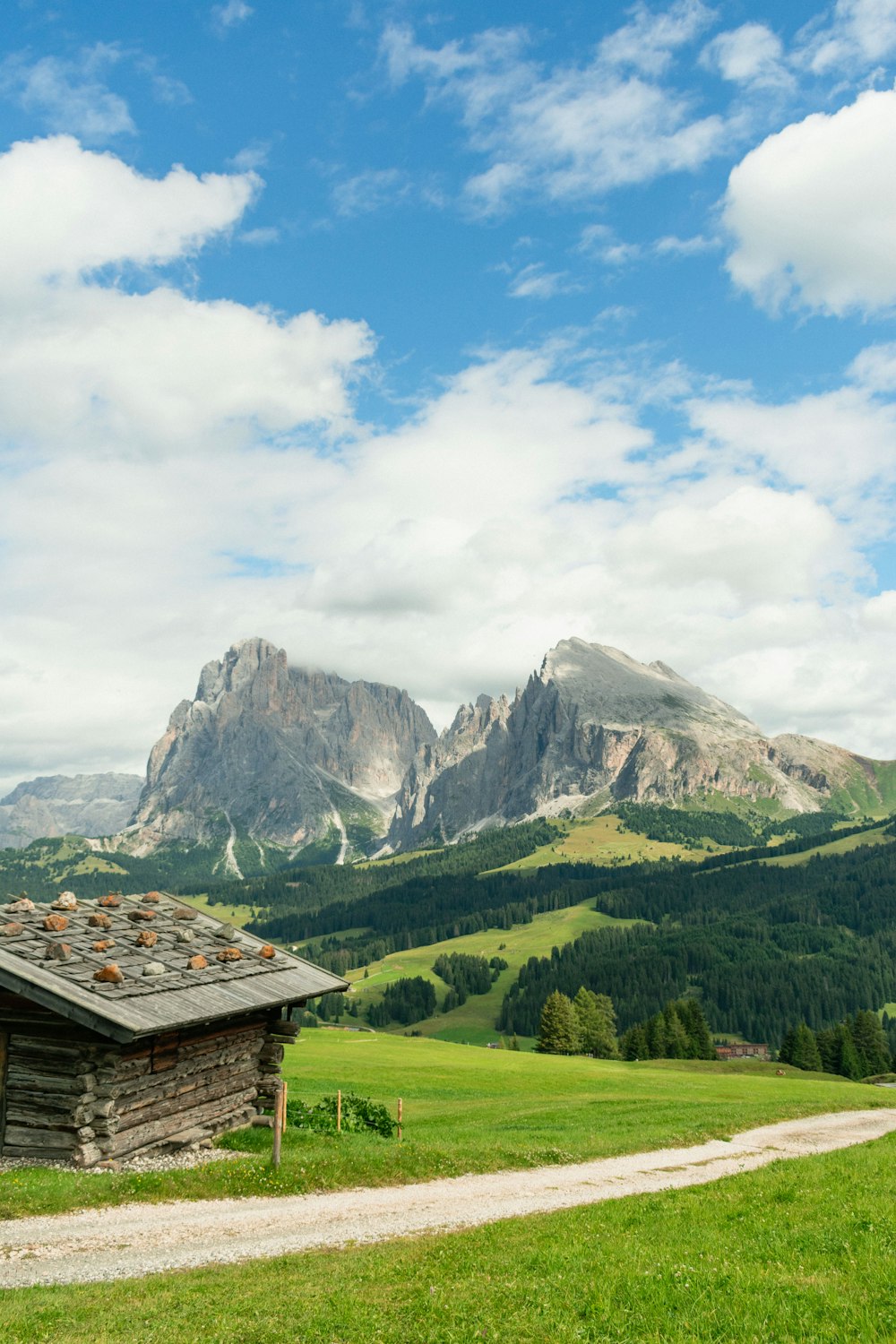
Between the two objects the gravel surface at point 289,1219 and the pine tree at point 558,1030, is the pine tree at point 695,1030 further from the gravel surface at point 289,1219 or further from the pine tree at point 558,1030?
the gravel surface at point 289,1219

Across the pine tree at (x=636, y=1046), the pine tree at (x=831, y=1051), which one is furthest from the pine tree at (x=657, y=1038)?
the pine tree at (x=831, y=1051)

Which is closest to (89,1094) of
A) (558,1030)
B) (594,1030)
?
(558,1030)

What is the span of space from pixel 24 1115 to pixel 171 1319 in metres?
14.1

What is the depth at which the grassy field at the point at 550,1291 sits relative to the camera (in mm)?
11094

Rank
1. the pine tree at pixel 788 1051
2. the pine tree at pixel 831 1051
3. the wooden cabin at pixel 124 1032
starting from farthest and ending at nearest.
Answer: the pine tree at pixel 831 1051
the pine tree at pixel 788 1051
the wooden cabin at pixel 124 1032

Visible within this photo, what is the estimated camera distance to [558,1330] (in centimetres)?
1109

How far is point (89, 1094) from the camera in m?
23.3

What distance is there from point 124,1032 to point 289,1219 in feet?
21.1

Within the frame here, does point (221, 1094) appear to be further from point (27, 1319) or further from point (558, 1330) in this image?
point (558, 1330)

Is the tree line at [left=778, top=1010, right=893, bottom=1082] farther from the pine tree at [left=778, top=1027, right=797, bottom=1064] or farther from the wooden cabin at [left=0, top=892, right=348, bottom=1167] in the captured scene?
the wooden cabin at [left=0, top=892, right=348, bottom=1167]

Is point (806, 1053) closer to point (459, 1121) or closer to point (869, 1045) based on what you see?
point (869, 1045)

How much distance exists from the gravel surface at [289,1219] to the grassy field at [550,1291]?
1288mm

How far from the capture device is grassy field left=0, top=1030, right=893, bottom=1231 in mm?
21328

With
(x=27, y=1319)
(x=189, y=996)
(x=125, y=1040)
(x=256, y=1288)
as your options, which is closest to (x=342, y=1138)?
(x=189, y=996)
